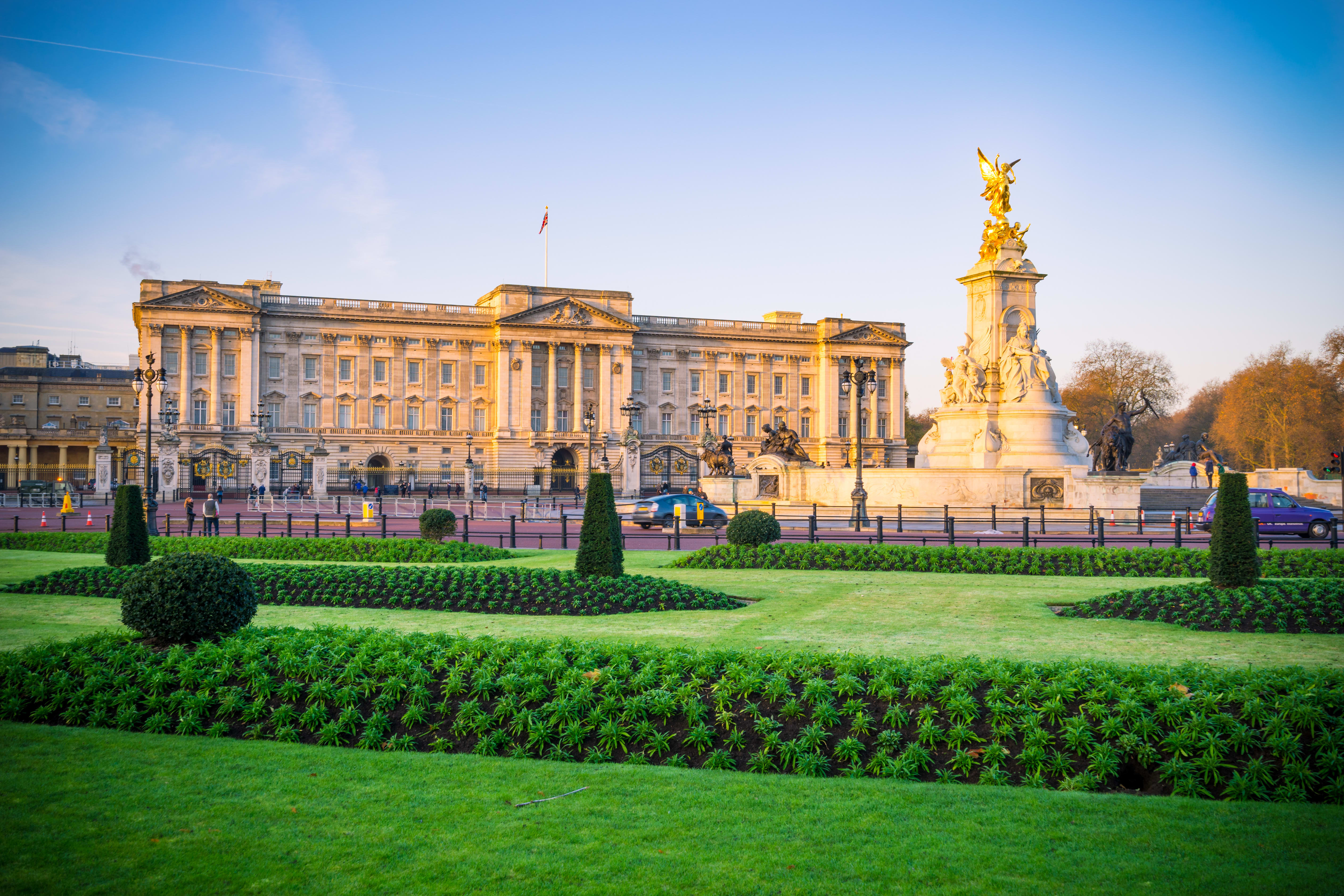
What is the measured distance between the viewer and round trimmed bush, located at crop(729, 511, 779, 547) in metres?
20.9

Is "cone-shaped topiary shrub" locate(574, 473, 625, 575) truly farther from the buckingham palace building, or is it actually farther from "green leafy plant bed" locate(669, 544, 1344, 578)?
the buckingham palace building

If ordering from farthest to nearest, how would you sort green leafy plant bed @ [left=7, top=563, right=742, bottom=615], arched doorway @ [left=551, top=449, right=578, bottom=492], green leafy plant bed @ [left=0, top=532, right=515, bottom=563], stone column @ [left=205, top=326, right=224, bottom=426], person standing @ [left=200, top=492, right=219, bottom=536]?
arched doorway @ [left=551, top=449, right=578, bottom=492] → stone column @ [left=205, top=326, right=224, bottom=426] → person standing @ [left=200, top=492, right=219, bottom=536] → green leafy plant bed @ [left=0, top=532, right=515, bottom=563] → green leafy plant bed @ [left=7, top=563, right=742, bottom=615]

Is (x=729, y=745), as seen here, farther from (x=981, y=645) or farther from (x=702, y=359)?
(x=702, y=359)

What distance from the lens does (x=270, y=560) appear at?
864 inches

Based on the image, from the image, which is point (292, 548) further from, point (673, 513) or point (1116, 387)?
point (1116, 387)

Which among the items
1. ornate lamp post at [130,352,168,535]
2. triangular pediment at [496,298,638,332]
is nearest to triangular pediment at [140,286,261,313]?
ornate lamp post at [130,352,168,535]

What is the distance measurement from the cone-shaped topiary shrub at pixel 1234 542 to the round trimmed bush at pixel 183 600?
13.1 metres

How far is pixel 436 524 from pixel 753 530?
7.86 metres

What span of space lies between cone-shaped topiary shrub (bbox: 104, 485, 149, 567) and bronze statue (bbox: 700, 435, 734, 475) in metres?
29.9

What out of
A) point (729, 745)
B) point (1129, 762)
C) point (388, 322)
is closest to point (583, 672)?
point (729, 745)

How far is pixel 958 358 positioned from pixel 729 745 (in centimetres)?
3158

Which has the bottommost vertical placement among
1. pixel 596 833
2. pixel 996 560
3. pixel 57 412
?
pixel 596 833

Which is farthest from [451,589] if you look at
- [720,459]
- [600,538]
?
[720,459]

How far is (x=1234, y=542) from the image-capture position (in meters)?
13.8
